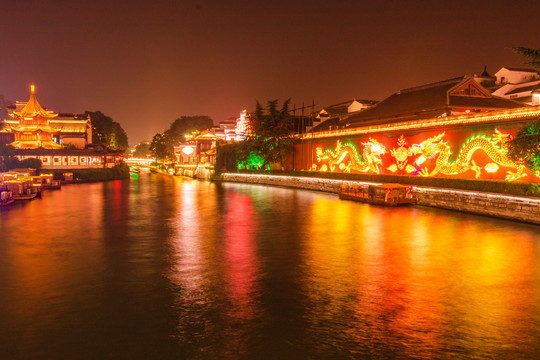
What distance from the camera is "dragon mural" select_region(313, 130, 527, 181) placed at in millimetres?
21266

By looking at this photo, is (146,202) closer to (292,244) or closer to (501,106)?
(292,244)

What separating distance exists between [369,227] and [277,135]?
30236mm

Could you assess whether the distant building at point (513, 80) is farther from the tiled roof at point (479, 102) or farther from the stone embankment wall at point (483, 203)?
the stone embankment wall at point (483, 203)

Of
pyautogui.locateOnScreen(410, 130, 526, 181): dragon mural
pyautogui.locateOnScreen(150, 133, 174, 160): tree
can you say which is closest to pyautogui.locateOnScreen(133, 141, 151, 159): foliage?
pyautogui.locateOnScreen(150, 133, 174, 160): tree

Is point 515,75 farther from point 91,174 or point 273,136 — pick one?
point 91,174

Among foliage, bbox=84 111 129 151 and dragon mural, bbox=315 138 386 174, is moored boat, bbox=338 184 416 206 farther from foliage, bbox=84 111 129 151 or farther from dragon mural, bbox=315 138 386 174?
foliage, bbox=84 111 129 151

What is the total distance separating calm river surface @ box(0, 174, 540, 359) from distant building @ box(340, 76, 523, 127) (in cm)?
1710

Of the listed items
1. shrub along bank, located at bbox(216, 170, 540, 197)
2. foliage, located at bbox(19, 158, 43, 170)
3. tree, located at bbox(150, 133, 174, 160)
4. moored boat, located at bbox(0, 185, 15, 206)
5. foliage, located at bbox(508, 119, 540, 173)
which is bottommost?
Result: moored boat, located at bbox(0, 185, 15, 206)

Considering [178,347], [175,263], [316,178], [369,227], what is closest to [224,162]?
[316,178]

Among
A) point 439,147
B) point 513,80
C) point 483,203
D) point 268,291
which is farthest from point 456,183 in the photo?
point 513,80

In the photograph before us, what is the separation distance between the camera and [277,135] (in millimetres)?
45188

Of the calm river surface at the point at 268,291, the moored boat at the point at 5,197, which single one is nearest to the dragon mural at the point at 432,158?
the calm river surface at the point at 268,291

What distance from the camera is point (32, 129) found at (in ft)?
187

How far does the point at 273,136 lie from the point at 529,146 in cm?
2995
